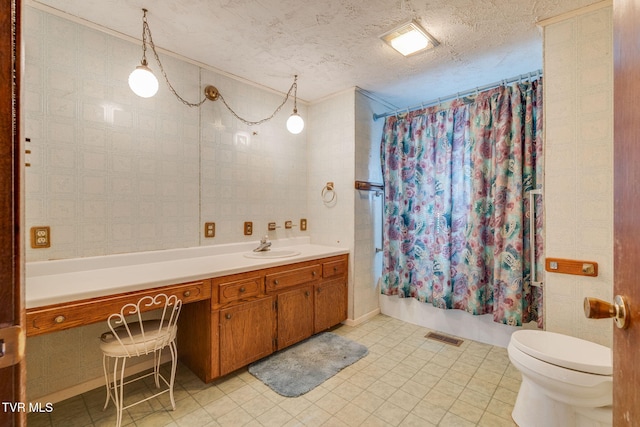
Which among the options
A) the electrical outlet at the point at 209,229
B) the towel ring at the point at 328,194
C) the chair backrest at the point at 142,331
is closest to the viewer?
the chair backrest at the point at 142,331

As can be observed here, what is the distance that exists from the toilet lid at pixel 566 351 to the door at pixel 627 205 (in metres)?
0.92

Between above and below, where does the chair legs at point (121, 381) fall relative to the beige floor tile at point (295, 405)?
above

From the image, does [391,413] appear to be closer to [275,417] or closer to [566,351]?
[275,417]

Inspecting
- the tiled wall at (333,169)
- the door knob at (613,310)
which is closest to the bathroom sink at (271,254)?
the tiled wall at (333,169)

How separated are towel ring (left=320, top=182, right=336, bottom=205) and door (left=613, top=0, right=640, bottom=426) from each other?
98.4 inches

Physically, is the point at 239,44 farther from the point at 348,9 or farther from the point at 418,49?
the point at 418,49

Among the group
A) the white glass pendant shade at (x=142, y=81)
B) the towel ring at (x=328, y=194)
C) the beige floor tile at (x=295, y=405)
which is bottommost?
the beige floor tile at (x=295, y=405)

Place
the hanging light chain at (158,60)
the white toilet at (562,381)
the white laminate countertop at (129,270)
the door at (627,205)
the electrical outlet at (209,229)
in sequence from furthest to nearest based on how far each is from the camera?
the electrical outlet at (209,229)
the hanging light chain at (158,60)
the white laminate countertop at (129,270)
the white toilet at (562,381)
the door at (627,205)

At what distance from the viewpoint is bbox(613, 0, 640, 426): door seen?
0.58 m

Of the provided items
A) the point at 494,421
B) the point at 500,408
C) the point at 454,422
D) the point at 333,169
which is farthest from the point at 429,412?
the point at 333,169

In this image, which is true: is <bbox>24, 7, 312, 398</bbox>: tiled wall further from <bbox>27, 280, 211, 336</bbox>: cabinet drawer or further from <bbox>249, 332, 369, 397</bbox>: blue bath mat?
<bbox>249, 332, 369, 397</bbox>: blue bath mat

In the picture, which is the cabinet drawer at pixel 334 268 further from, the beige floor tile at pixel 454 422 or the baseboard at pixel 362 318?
the beige floor tile at pixel 454 422

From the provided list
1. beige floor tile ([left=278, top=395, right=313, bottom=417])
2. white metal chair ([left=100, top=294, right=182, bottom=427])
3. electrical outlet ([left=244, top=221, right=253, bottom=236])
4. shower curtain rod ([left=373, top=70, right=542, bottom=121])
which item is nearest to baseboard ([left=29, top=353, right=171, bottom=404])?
white metal chair ([left=100, top=294, right=182, bottom=427])

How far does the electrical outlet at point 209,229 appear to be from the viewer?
2.48m
